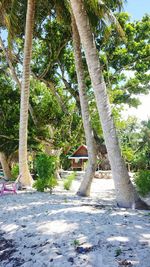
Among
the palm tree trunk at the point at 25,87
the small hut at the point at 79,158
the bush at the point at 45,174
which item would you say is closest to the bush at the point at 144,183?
the bush at the point at 45,174

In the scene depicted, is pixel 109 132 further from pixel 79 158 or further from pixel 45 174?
pixel 79 158

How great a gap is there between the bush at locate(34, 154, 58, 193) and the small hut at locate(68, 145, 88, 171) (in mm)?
27915

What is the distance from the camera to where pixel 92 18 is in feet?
42.1

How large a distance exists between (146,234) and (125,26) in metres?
16.0

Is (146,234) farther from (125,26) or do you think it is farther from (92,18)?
(125,26)

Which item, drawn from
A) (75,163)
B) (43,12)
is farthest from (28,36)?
(75,163)

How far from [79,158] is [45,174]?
28886 mm

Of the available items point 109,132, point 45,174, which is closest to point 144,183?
point 45,174

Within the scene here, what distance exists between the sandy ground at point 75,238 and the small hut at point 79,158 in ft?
113

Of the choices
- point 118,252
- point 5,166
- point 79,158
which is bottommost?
point 118,252

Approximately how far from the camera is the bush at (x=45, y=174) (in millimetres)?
13836

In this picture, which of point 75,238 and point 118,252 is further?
point 75,238

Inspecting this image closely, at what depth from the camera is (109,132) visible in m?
9.34

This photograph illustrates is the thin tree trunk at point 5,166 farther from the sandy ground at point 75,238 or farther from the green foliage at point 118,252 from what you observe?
the green foliage at point 118,252
